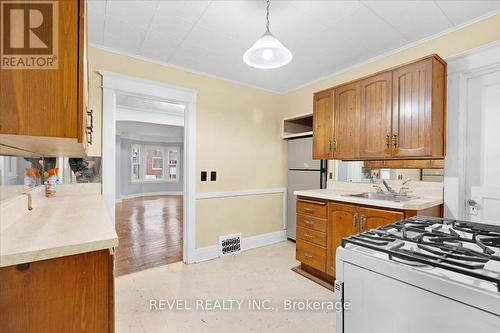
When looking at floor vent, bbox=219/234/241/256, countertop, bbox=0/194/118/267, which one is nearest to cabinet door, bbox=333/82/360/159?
floor vent, bbox=219/234/241/256

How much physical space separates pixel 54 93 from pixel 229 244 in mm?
2753

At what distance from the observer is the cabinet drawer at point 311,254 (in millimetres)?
2403

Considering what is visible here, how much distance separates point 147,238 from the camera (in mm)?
3820

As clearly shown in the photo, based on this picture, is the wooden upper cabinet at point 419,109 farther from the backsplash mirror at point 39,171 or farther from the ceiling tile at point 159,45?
the backsplash mirror at point 39,171

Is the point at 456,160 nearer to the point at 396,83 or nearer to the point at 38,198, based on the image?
the point at 396,83

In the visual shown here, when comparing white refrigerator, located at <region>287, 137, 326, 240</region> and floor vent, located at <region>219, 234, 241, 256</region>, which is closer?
floor vent, located at <region>219, 234, 241, 256</region>

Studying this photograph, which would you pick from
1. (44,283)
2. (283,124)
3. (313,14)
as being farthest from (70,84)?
(283,124)

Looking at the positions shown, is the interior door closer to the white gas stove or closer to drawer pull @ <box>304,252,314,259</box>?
the white gas stove

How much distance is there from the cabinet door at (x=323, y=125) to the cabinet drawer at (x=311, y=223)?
74 centimetres

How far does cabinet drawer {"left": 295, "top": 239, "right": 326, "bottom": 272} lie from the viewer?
94.6 inches

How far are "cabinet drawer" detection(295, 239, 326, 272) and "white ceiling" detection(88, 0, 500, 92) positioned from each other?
2067 millimetres

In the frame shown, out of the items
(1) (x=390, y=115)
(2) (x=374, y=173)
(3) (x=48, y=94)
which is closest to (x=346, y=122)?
(1) (x=390, y=115)

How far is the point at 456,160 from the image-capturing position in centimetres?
207

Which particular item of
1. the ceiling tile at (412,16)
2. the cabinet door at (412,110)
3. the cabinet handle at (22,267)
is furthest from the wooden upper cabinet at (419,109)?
the cabinet handle at (22,267)
